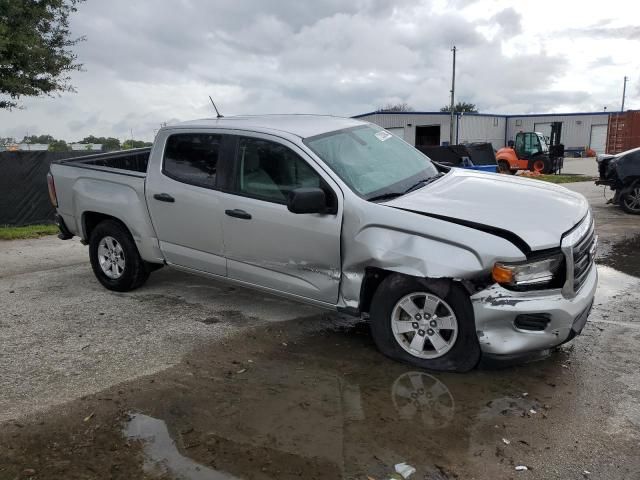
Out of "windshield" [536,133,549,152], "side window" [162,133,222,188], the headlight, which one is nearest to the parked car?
the headlight

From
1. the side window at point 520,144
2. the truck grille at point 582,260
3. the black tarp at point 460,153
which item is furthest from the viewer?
the side window at point 520,144

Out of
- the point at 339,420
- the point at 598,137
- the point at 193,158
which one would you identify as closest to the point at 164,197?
the point at 193,158

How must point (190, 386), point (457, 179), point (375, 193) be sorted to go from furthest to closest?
point (457, 179) → point (375, 193) → point (190, 386)

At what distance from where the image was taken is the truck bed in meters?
5.95

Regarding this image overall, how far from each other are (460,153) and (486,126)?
3985 cm

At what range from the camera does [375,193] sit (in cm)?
407

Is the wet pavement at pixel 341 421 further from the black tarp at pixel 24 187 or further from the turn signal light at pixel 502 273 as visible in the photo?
the black tarp at pixel 24 187

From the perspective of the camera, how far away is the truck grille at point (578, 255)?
3.48 m

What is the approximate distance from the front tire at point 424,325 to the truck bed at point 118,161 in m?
3.30

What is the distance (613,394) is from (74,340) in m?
4.24

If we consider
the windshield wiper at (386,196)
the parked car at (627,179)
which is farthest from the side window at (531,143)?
the windshield wiper at (386,196)

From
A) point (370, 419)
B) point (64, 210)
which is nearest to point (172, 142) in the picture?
point (64, 210)

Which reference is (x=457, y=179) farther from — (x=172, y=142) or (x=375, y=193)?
(x=172, y=142)

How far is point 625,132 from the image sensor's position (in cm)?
2428
